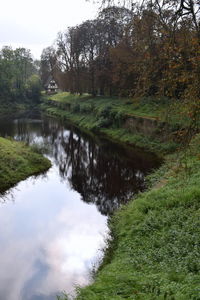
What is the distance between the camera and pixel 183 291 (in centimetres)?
492

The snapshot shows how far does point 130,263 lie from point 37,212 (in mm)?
6492

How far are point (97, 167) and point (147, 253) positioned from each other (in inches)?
469

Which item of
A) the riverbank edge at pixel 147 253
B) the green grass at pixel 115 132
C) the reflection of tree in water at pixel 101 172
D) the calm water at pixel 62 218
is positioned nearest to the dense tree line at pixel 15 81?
the green grass at pixel 115 132

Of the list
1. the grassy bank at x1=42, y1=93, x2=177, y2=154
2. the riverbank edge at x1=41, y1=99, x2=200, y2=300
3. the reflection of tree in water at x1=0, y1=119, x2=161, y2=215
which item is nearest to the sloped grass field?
the riverbank edge at x1=41, y1=99, x2=200, y2=300

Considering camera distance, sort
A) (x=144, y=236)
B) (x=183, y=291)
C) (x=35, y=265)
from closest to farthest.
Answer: (x=183, y=291)
(x=144, y=236)
(x=35, y=265)

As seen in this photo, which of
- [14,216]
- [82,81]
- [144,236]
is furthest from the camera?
[82,81]

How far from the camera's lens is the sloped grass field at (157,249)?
5.34m

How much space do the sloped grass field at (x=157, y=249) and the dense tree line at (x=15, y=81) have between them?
54.9m

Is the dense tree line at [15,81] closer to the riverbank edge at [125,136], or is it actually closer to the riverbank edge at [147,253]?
the riverbank edge at [125,136]

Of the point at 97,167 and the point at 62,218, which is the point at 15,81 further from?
the point at 62,218

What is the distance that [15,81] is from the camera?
64.2 metres

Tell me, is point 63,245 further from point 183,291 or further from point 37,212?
point 183,291

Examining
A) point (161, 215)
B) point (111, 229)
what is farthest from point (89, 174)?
point (161, 215)

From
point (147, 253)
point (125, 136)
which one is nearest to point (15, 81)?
point (125, 136)
